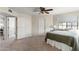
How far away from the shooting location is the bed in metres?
2.38

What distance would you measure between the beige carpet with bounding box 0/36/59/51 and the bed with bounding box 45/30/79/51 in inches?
4.3

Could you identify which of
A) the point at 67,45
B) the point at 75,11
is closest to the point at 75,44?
the point at 67,45

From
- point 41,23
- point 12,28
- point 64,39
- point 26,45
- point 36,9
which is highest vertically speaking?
point 36,9

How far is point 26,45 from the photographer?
2.47 metres

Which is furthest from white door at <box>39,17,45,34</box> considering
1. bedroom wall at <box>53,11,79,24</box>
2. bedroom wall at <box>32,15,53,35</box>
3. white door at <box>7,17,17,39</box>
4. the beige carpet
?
white door at <box>7,17,17,39</box>

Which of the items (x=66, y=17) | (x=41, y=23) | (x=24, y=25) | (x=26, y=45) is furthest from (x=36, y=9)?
(x=26, y=45)

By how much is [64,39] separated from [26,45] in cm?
78

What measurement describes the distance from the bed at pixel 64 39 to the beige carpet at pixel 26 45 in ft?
0.36

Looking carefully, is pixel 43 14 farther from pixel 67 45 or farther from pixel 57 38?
pixel 67 45

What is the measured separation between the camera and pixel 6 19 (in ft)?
8.08

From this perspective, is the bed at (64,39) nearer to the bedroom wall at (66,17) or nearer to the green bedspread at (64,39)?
the green bedspread at (64,39)

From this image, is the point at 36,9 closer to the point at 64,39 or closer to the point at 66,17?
the point at 66,17

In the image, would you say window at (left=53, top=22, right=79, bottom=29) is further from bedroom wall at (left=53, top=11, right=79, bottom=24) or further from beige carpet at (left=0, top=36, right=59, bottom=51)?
beige carpet at (left=0, top=36, right=59, bottom=51)
